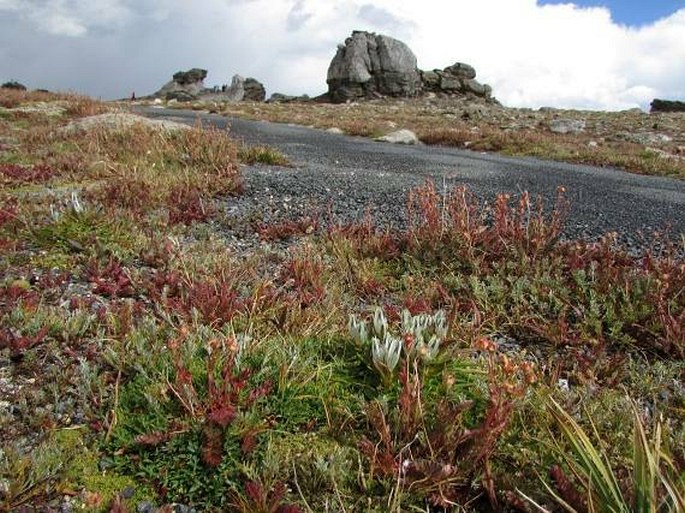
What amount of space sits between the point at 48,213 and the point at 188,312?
10.3 ft

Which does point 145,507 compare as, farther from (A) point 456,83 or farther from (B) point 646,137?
(A) point 456,83

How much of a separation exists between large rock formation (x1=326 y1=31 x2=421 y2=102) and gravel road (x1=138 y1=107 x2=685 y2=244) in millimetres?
49506

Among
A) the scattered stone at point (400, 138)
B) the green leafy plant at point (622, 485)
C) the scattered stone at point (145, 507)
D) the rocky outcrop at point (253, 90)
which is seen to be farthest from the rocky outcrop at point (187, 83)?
the green leafy plant at point (622, 485)

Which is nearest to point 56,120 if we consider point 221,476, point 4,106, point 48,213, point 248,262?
point 4,106

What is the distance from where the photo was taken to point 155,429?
2.59 meters

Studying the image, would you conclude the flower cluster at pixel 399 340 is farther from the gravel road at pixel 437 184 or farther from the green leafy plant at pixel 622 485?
the gravel road at pixel 437 184

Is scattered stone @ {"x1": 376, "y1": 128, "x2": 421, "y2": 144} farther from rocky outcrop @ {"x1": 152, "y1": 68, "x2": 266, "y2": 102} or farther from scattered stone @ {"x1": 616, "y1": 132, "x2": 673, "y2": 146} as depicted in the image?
rocky outcrop @ {"x1": 152, "y1": 68, "x2": 266, "y2": 102}

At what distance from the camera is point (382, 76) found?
62.4 m

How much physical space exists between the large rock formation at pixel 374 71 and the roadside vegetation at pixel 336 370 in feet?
195

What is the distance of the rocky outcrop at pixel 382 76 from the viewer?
6194cm

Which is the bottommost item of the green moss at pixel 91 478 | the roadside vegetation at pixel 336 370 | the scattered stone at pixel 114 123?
the green moss at pixel 91 478

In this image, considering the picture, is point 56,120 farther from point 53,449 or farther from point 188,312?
point 53,449

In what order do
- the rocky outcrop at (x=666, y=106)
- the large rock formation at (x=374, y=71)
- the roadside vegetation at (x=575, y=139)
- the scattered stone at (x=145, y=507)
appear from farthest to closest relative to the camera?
the large rock formation at (x=374, y=71)
the rocky outcrop at (x=666, y=106)
the roadside vegetation at (x=575, y=139)
the scattered stone at (x=145, y=507)

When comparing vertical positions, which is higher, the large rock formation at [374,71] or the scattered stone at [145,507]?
the large rock formation at [374,71]
